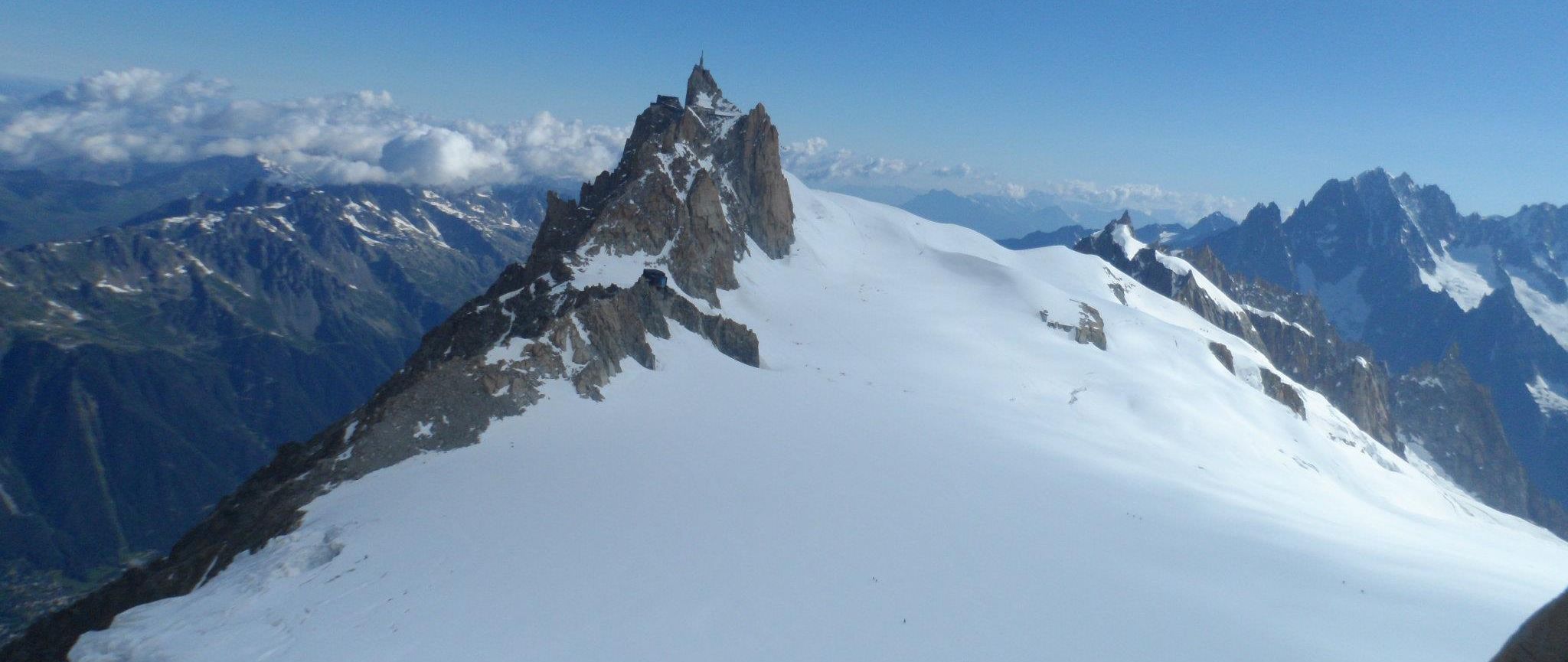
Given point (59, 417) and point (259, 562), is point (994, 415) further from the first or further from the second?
point (59, 417)

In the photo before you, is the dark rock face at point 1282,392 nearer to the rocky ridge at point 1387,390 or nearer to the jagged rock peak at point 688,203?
the rocky ridge at point 1387,390

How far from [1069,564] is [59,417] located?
250 meters

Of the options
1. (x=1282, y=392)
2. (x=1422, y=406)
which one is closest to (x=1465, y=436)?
(x=1422, y=406)

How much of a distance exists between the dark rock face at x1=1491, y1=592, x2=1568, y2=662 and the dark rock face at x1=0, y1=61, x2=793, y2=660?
104 ft

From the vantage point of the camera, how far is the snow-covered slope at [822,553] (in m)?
20.0

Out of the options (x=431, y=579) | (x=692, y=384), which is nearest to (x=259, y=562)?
(x=431, y=579)

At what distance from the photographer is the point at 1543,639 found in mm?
6961

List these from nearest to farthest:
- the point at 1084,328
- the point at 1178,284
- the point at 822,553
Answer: the point at 822,553 < the point at 1084,328 < the point at 1178,284

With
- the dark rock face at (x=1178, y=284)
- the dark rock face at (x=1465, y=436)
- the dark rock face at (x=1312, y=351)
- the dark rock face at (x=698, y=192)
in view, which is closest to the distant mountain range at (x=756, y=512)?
the dark rock face at (x=698, y=192)

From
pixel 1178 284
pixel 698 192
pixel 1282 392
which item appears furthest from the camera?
pixel 1178 284

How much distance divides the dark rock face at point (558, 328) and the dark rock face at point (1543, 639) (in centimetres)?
3161

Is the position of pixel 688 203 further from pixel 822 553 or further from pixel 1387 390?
pixel 1387 390

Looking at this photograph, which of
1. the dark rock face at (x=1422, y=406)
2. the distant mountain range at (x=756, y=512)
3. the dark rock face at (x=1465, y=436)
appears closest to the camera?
the distant mountain range at (x=756, y=512)

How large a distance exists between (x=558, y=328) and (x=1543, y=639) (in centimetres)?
3948
